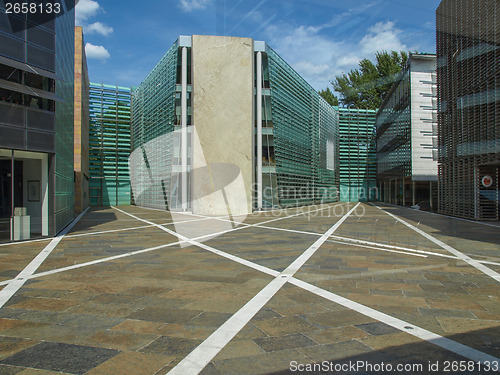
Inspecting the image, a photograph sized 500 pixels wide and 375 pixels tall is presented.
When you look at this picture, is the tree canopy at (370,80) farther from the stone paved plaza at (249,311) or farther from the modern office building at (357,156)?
the stone paved plaza at (249,311)

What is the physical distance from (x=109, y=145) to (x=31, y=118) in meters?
23.5

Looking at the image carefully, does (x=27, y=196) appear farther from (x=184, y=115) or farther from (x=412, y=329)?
(x=412, y=329)

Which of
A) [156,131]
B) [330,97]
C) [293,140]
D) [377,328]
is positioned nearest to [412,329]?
[377,328]

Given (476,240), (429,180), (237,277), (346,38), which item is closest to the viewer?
(237,277)

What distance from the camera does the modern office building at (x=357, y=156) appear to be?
139 ft

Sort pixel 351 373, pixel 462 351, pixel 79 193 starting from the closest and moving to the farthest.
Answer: pixel 351 373 → pixel 462 351 → pixel 79 193

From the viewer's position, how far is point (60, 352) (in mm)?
3361

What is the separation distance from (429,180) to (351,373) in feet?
90.2

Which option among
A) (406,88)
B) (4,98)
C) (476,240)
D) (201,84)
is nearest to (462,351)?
(476,240)

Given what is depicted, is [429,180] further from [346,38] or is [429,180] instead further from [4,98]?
[4,98]

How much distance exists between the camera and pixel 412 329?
151 inches

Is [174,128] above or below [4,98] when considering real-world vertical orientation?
above

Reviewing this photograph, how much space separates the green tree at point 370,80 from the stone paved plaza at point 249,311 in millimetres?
41199

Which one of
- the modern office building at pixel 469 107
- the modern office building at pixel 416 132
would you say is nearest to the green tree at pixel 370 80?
the modern office building at pixel 416 132
